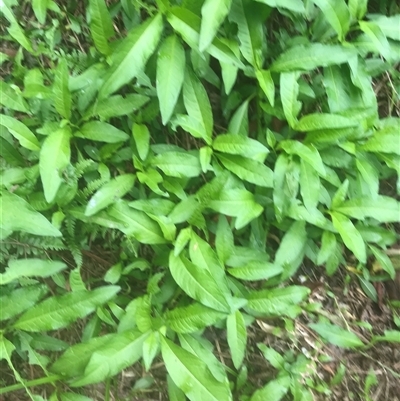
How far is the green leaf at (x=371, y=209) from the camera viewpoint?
133 cm

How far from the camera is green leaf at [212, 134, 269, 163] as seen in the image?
1.25 m

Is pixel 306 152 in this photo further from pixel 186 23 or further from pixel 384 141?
pixel 186 23

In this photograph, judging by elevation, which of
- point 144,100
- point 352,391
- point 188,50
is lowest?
point 352,391

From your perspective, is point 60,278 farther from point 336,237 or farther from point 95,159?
point 336,237

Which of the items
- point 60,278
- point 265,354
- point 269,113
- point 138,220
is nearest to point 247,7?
point 269,113

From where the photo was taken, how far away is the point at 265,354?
59.9 inches

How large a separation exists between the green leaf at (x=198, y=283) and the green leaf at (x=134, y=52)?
477 millimetres

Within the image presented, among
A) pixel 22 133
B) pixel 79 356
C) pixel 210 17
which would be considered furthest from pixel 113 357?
pixel 210 17

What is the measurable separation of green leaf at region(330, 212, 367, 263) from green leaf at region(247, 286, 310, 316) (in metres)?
0.19

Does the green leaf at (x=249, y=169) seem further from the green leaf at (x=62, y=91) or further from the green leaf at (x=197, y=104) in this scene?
the green leaf at (x=62, y=91)

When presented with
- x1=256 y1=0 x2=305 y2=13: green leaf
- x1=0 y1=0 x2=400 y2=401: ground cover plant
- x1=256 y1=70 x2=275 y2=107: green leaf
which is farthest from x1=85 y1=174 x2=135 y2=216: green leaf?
x1=256 y1=0 x2=305 y2=13: green leaf

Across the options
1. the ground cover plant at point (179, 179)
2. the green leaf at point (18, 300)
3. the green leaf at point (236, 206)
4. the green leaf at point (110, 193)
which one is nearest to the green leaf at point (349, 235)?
the ground cover plant at point (179, 179)

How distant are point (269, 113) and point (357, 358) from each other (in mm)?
926

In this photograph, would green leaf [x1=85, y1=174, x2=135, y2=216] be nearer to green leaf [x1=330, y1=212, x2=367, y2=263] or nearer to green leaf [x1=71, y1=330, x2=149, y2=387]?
green leaf [x1=71, y1=330, x2=149, y2=387]
